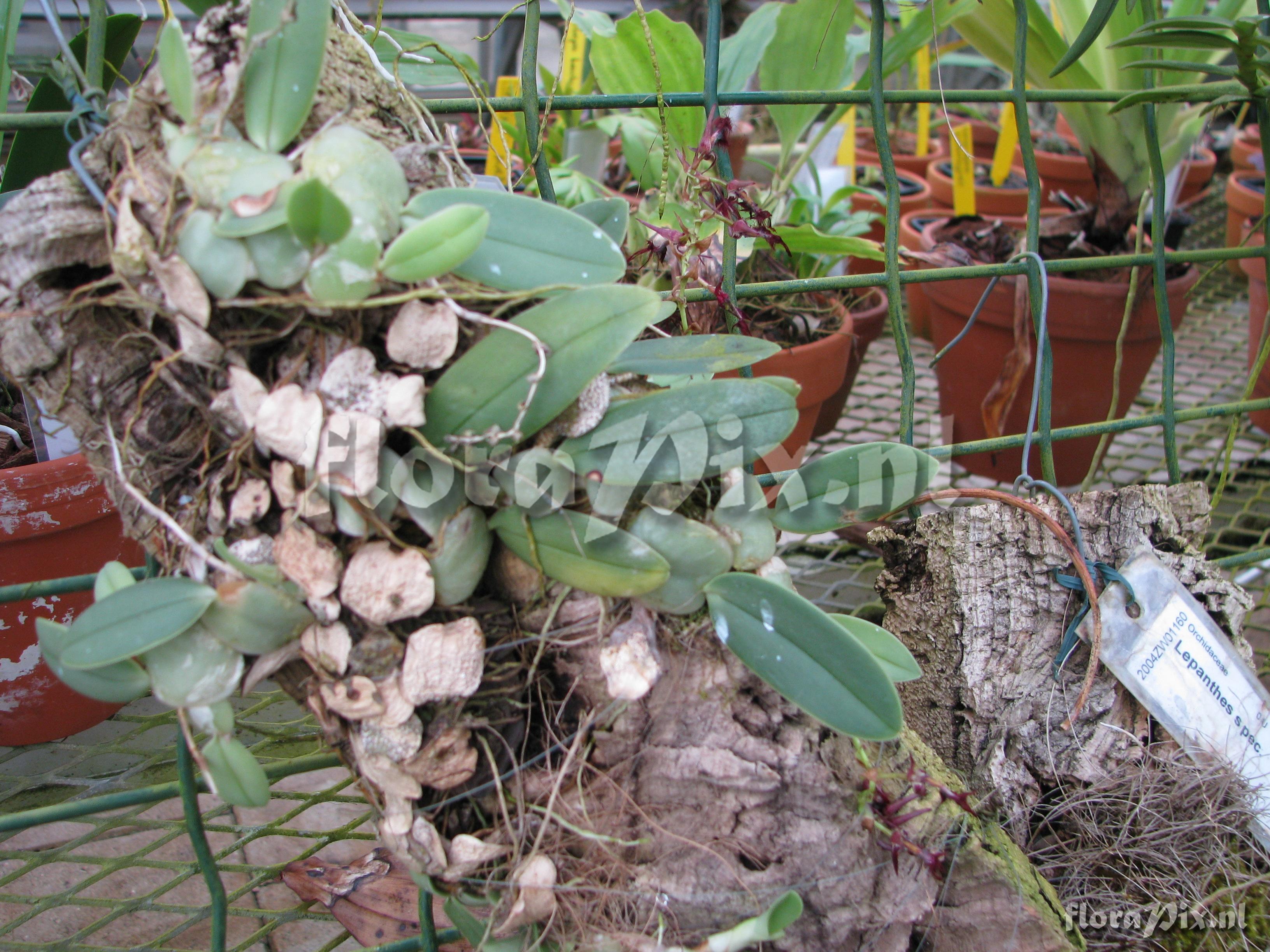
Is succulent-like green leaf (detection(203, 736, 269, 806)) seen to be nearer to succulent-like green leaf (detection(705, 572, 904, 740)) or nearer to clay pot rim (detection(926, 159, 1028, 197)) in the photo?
succulent-like green leaf (detection(705, 572, 904, 740))

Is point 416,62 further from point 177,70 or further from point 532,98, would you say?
point 177,70

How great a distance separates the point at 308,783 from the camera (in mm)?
923

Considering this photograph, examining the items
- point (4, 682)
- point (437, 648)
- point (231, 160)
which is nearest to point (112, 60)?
point (231, 160)

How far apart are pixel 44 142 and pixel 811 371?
79cm

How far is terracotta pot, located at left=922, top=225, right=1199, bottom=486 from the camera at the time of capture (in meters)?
1.12

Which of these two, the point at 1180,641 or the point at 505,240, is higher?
the point at 505,240

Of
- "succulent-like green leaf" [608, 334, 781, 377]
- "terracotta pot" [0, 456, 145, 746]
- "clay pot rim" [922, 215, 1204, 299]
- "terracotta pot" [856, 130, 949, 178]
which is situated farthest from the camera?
"terracotta pot" [856, 130, 949, 178]

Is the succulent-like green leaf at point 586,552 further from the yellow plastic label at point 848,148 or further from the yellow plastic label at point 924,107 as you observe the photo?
the yellow plastic label at point 848,148

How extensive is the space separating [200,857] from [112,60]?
1.74ft

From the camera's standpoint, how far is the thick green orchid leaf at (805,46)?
95cm

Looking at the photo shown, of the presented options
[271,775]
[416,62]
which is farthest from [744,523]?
[416,62]

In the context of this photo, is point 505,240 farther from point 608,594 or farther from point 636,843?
point 636,843

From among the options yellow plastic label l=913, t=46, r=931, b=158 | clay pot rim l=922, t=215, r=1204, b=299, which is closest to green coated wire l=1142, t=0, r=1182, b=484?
clay pot rim l=922, t=215, r=1204, b=299

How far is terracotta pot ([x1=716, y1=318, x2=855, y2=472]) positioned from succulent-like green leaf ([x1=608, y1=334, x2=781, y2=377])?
46 cm
